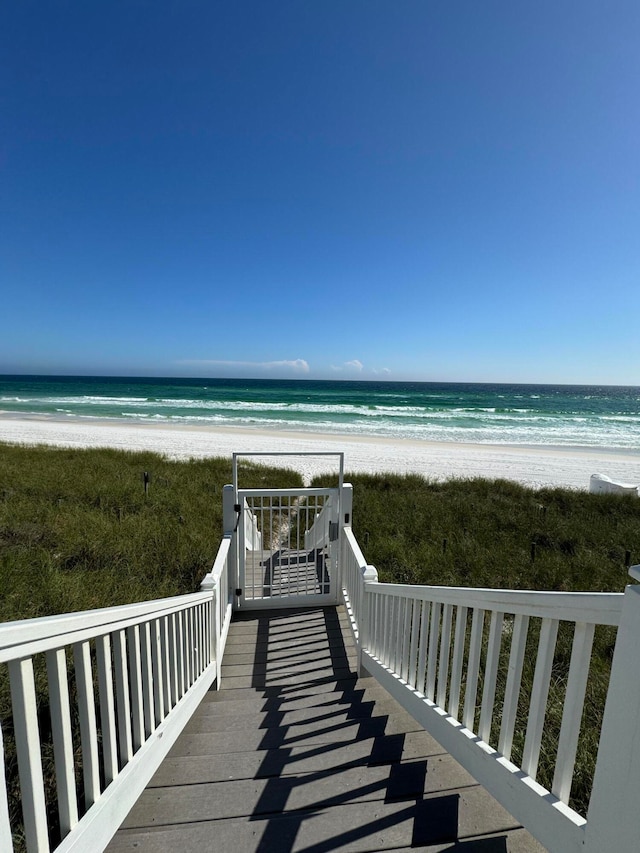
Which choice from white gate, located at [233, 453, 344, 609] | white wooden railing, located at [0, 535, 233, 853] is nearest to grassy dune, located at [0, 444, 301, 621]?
white gate, located at [233, 453, 344, 609]

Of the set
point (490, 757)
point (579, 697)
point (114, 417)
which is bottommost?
point (114, 417)

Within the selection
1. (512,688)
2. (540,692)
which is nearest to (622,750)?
(540,692)

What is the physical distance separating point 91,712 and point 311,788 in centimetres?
126

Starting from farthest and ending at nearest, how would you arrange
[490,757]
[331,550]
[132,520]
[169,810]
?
[132,520]
[331,550]
[169,810]
[490,757]

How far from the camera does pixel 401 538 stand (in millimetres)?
6723

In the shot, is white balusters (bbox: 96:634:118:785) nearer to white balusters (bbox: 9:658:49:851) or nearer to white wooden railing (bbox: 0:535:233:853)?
white wooden railing (bbox: 0:535:233:853)

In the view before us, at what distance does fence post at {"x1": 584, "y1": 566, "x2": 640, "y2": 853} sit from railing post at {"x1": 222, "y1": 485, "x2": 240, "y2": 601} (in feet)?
12.6

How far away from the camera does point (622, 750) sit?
1.00 metres

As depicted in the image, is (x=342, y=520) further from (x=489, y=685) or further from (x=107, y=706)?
(x=107, y=706)

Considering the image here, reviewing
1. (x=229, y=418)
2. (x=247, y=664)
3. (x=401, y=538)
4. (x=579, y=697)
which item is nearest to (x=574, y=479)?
(x=401, y=538)

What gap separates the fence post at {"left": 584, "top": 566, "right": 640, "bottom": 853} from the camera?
97 centimetres

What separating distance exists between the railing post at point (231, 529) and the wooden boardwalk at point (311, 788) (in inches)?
62.6

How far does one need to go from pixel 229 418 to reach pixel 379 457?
1801 cm

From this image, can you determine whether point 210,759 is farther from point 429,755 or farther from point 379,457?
point 379,457
